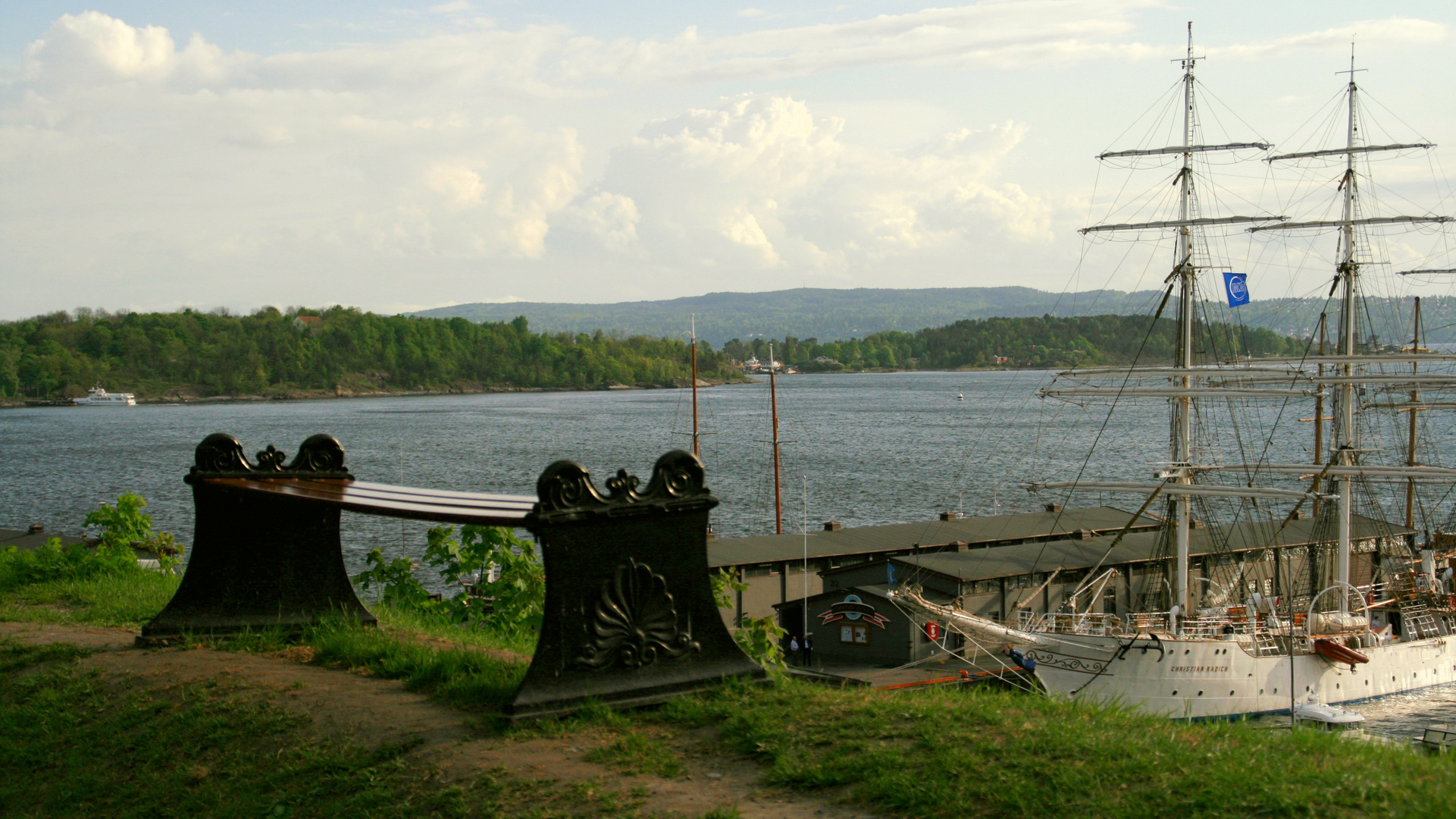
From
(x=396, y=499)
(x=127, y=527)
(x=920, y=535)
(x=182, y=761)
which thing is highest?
(x=396, y=499)

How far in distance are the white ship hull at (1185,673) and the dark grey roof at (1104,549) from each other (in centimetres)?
298

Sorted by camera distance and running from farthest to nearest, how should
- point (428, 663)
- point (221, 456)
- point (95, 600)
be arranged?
point (95, 600)
point (221, 456)
point (428, 663)

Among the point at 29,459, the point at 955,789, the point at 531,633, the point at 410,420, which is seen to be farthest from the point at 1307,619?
the point at 410,420

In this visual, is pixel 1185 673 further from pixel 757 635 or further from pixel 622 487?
pixel 622 487

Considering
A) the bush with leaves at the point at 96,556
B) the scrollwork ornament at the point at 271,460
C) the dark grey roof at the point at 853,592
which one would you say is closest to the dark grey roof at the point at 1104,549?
the dark grey roof at the point at 853,592

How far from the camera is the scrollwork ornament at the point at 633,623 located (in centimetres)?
629

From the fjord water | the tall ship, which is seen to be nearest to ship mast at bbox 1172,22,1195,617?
the tall ship

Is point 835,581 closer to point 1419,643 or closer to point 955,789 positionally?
point 1419,643

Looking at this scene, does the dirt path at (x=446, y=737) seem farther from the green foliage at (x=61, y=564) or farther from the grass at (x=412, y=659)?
the green foliage at (x=61, y=564)

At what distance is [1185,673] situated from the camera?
2719 centimetres

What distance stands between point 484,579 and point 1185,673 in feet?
71.0

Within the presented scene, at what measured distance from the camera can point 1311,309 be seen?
170ft

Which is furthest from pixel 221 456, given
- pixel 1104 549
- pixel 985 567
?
pixel 1104 549

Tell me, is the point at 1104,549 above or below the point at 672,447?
below
